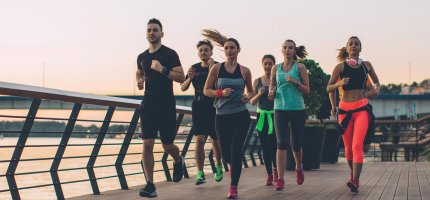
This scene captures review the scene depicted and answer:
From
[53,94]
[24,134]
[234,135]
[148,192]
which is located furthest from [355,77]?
[24,134]

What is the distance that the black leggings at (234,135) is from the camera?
23.8 feet

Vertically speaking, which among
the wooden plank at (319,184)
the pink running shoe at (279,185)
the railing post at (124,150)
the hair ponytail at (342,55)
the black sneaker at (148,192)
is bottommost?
the wooden plank at (319,184)

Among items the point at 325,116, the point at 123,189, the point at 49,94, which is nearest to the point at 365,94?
the point at 123,189

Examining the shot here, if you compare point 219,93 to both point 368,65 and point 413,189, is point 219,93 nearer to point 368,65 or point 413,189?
point 368,65

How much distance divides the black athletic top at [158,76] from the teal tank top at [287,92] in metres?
1.63

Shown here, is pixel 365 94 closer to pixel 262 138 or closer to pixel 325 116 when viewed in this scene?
pixel 262 138

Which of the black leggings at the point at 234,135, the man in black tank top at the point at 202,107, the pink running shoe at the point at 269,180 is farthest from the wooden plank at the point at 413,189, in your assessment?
the man in black tank top at the point at 202,107

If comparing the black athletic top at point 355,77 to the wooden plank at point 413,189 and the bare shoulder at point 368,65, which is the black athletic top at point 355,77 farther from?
the wooden plank at point 413,189

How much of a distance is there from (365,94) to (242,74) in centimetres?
156

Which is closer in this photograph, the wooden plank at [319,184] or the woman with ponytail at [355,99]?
the wooden plank at [319,184]

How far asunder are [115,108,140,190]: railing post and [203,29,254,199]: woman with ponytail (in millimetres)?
1478

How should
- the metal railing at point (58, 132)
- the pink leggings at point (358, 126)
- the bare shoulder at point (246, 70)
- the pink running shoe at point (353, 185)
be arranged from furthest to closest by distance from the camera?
1. the pink leggings at point (358, 126)
2. the pink running shoe at point (353, 185)
3. the bare shoulder at point (246, 70)
4. the metal railing at point (58, 132)

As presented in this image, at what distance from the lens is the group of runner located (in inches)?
273

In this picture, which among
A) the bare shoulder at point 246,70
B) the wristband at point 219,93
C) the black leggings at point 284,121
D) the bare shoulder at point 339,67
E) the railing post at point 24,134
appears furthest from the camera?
the black leggings at point 284,121
